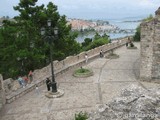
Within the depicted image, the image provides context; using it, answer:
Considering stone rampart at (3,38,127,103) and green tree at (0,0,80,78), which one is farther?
green tree at (0,0,80,78)

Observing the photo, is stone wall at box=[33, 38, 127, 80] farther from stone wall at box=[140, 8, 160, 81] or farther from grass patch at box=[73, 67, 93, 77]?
stone wall at box=[140, 8, 160, 81]

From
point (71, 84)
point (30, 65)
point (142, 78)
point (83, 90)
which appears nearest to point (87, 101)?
point (83, 90)

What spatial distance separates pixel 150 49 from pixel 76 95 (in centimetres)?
658

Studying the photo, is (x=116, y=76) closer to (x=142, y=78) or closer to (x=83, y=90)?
(x=142, y=78)

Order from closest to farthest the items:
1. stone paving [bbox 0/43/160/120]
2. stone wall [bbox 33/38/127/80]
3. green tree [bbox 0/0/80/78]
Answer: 1. stone paving [bbox 0/43/160/120]
2. stone wall [bbox 33/38/127/80]
3. green tree [bbox 0/0/80/78]

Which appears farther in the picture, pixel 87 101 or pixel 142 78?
pixel 142 78

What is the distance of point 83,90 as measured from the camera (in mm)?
19672

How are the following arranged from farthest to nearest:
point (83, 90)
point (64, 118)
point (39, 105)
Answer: point (83, 90) → point (39, 105) → point (64, 118)

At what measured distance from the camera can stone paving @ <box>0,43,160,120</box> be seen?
15933 mm

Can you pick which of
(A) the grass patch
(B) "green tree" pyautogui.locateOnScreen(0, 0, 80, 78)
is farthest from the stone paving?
(B) "green tree" pyautogui.locateOnScreen(0, 0, 80, 78)

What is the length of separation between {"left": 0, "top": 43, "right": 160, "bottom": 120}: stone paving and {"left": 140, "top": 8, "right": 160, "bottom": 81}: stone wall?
2.84 ft

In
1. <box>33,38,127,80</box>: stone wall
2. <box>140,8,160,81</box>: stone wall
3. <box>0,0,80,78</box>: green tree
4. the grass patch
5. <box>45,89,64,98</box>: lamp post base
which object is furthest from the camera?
<box>0,0,80,78</box>: green tree

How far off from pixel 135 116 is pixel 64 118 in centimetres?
645

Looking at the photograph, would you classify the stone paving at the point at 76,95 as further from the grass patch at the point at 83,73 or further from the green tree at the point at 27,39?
the green tree at the point at 27,39
